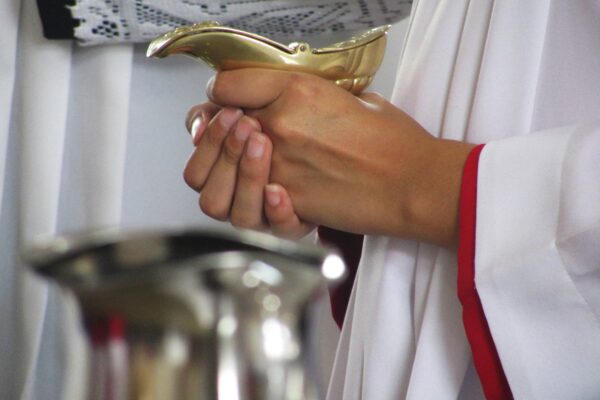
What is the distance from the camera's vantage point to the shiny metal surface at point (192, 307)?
0.20m

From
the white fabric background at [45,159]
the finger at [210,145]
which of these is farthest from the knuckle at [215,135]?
the white fabric background at [45,159]

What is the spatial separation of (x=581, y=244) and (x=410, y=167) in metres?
0.10

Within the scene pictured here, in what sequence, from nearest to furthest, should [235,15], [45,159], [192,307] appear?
1. [192,307]
2. [235,15]
3. [45,159]

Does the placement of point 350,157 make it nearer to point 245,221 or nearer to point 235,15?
point 245,221

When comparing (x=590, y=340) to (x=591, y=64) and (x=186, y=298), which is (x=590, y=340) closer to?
(x=591, y=64)

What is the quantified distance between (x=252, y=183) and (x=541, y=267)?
18 cm

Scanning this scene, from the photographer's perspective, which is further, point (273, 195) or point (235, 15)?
point (235, 15)

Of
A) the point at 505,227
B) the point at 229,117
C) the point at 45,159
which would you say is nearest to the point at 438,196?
the point at 505,227

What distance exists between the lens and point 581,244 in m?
0.43

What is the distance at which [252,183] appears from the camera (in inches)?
21.2

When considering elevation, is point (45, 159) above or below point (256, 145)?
below

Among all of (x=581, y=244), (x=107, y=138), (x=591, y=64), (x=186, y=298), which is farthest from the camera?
(x=107, y=138)

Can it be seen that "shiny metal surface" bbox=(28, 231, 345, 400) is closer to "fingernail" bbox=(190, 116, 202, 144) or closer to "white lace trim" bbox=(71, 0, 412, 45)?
"fingernail" bbox=(190, 116, 202, 144)

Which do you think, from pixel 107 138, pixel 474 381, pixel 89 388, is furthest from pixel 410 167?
pixel 107 138
